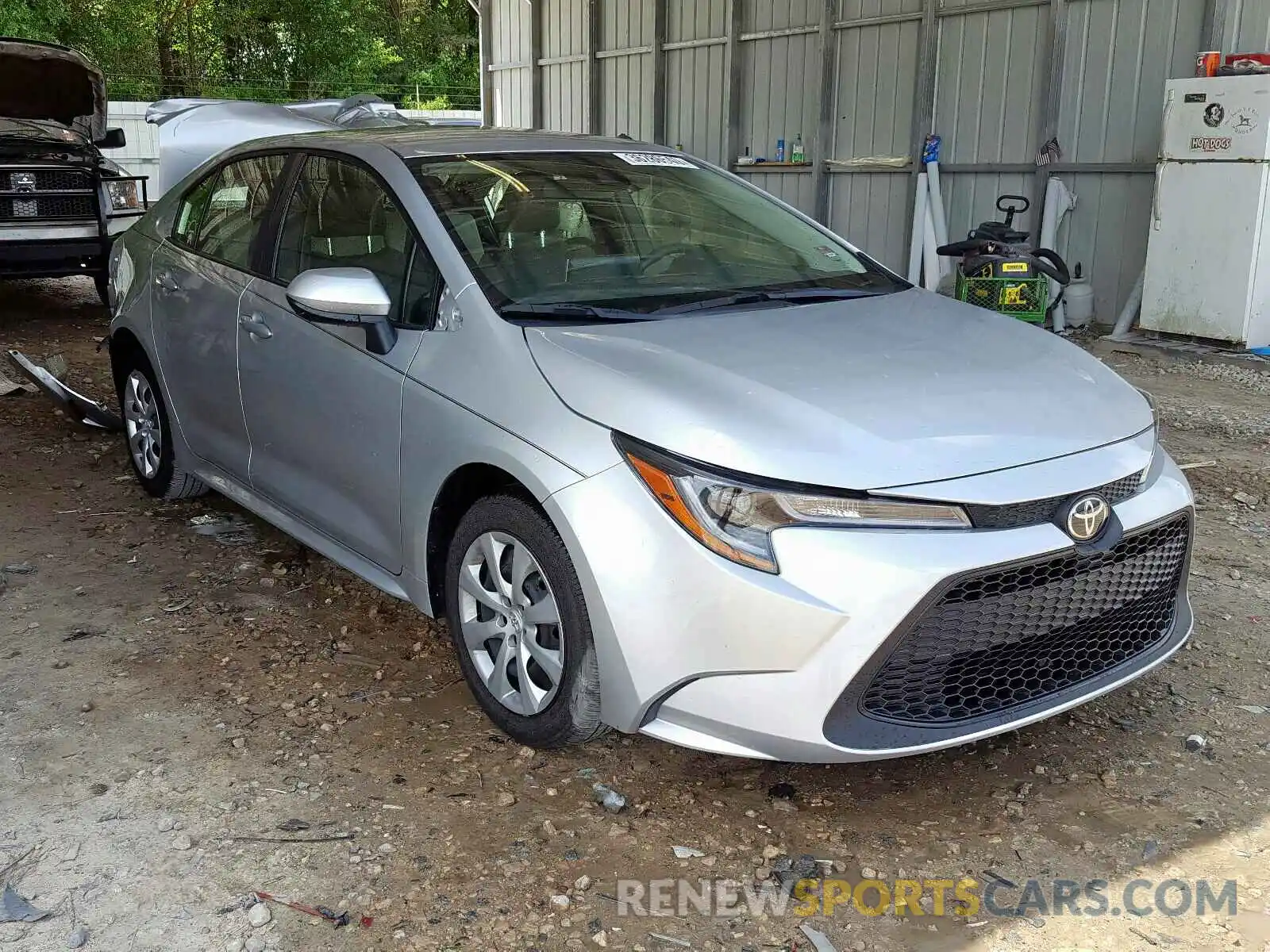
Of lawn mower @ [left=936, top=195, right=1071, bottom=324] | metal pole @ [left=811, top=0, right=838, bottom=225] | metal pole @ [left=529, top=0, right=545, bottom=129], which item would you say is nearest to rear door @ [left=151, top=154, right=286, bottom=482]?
lawn mower @ [left=936, top=195, right=1071, bottom=324]

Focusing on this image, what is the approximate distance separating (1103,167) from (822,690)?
29.1ft

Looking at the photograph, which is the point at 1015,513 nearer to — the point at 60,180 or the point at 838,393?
the point at 838,393

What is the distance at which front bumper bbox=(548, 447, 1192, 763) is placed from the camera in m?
2.44

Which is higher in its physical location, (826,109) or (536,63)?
(536,63)

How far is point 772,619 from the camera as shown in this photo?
2451mm

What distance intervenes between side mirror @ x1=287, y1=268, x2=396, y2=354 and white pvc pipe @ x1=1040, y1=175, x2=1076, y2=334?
26.5 ft

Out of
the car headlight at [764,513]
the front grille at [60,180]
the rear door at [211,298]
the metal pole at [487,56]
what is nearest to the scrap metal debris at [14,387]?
the front grille at [60,180]

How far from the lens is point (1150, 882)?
2.57m

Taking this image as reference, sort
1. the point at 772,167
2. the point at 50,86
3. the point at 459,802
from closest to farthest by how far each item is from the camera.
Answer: the point at 459,802 < the point at 50,86 < the point at 772,167

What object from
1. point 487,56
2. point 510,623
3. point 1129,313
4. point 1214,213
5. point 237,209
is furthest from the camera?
point 487,56

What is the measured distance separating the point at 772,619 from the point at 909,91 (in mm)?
10460

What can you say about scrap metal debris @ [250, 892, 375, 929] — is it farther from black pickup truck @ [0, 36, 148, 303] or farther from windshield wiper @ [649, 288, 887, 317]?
black pickup truck @ [0, 36, 148, 303]

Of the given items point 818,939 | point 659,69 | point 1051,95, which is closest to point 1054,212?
point 1051,95

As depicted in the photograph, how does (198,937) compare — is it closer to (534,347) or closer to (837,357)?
(534,347)
